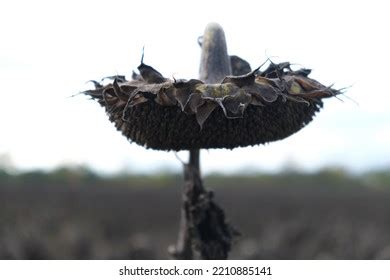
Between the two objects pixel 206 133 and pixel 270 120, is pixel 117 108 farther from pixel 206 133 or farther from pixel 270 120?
pixel 270 120

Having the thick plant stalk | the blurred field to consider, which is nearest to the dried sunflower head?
the thick plant stalk

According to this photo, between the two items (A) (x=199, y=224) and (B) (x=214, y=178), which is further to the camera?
(B) (x=214, y=178)

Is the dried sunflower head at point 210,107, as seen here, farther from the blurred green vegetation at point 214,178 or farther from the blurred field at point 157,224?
the blurred green vegetation at point 214,178

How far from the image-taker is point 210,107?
10.7ft

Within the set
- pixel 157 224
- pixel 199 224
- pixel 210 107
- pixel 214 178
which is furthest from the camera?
pixel 214 178

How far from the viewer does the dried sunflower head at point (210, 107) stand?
328 centimetres

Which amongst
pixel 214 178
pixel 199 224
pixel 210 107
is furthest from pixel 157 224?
pixel 214 178

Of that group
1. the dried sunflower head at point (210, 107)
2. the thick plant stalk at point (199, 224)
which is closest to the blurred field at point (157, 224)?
the thick plant stalk at point (199, 224)

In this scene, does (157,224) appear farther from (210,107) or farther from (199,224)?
(210,107)

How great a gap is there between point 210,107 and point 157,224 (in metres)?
16.9

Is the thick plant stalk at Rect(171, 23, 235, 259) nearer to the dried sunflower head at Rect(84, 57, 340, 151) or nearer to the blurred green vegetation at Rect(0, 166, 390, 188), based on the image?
the dried sunflower head at Rect(84, 57, 340, 151)

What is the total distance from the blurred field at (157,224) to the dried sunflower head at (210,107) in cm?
687

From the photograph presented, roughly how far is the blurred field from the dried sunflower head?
6872 mm

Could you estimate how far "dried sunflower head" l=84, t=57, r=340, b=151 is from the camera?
3275 mm
